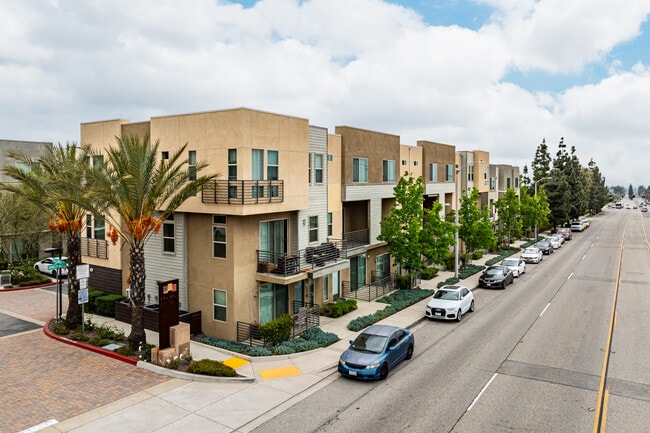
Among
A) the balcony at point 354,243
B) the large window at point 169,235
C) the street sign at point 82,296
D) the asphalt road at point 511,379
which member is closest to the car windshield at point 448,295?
the asphalt road at point 511,379

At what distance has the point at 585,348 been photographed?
1953cm

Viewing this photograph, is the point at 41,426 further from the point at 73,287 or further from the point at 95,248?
the point at 95,248

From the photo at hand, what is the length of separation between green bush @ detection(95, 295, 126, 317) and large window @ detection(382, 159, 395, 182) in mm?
18721

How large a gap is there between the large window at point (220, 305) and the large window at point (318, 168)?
852cm

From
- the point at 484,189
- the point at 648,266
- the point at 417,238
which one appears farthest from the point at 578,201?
the point at 417,238

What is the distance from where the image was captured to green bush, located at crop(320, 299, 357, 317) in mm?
24538

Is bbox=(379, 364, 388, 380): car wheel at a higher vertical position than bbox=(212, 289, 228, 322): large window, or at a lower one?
lower

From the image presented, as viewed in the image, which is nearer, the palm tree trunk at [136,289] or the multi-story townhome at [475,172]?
the palm tree trunk at [136,289]

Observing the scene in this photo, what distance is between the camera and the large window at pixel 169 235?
2302 cm

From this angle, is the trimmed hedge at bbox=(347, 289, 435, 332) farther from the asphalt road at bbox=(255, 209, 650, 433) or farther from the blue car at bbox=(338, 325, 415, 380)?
the blue car at bbox=(338, 325, 415, 380)

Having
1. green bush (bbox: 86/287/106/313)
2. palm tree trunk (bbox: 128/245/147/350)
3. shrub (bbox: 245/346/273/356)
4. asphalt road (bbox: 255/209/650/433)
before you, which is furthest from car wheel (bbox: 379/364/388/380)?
green bush (bbox: 86/287/106/313)

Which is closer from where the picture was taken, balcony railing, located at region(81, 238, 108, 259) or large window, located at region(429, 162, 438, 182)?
balcony railing, located at region(81, 238, 108, 259)

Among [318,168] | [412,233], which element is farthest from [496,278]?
[318,168]

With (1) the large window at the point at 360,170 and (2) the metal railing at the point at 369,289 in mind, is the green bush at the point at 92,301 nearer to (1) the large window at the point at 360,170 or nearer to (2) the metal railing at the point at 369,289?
(2) the metal railing at the point at 369,289
